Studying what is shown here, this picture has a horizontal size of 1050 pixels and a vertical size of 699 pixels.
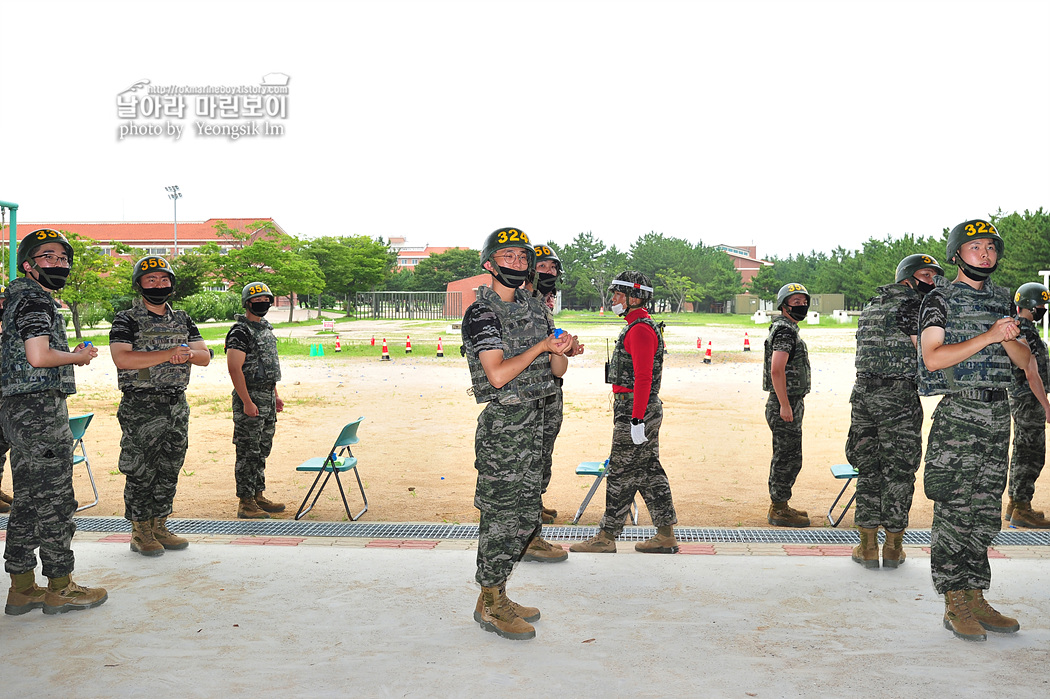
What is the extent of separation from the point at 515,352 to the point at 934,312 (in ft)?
7.22

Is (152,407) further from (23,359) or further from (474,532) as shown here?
(474,532)

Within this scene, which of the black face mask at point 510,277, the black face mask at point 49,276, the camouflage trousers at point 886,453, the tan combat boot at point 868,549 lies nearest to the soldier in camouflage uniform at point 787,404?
the camouflage trousers at point 886,453

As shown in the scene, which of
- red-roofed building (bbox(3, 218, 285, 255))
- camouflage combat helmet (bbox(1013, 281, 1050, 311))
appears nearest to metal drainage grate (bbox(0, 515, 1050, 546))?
camouflage combat helmet (bbox(1013, 281, 1050, 311))

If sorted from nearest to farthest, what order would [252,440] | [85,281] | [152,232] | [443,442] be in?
[252,440] → [443,442] → [85,281] → [152,232]

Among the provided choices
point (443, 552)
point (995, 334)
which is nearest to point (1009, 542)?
point (995, 334)

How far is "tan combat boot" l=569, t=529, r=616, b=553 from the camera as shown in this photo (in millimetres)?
5156

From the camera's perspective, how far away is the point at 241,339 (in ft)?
20.5

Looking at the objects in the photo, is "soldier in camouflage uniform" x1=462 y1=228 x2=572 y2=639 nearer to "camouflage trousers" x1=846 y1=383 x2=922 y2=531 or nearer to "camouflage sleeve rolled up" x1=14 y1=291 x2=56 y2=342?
"camouflage trousers" x1=846 y1=383 x2=922 y2=531

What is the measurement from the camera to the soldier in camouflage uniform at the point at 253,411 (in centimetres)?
622

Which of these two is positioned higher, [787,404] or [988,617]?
[787,404]

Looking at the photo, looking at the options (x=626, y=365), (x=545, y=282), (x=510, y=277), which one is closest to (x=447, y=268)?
(x=545, y=282)

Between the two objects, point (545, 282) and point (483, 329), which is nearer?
point (483, 329)

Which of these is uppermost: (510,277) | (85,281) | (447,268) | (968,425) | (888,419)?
(447,268)

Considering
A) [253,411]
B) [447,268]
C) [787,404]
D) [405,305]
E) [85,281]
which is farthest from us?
[447,268]
